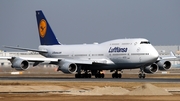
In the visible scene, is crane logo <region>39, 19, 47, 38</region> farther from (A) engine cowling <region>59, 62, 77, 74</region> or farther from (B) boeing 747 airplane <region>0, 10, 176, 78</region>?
(A) engine cowling <region>59, 62, 77, 74</region>

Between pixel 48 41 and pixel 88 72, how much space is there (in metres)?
12.4

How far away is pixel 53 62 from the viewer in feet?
267

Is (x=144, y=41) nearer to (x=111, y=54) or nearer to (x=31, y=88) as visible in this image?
(x=111, y=54)

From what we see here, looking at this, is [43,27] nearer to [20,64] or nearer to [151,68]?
[20,64]

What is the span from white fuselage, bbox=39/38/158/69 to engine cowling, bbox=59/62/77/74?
4.65 meters

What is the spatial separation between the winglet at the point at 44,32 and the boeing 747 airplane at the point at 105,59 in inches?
132

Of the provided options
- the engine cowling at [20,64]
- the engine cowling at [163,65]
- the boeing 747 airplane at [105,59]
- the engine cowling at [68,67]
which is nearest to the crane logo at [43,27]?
the boeing 747 airplane at [105,59]

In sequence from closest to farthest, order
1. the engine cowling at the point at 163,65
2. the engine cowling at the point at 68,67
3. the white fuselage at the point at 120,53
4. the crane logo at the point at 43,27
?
the white fuselage at the point at 120,53, the engine cowling at the point at 68,67, the engine cowling at the point at 163,65, the crane logo at the point at 43,27

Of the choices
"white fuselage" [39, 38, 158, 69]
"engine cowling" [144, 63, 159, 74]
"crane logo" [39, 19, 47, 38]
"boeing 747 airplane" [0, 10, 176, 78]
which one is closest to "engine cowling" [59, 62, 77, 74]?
"boeing 747 airplane" [0, 10, 176, 78]

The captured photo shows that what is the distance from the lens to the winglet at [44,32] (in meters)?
94.4

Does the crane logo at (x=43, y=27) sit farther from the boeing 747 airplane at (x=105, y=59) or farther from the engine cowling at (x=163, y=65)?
the engine cowling at (x=163, y=65)

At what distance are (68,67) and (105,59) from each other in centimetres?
625

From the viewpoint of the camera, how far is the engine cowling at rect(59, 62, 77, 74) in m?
78.1

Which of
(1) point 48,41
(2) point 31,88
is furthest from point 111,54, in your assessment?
(2) point 31,88
